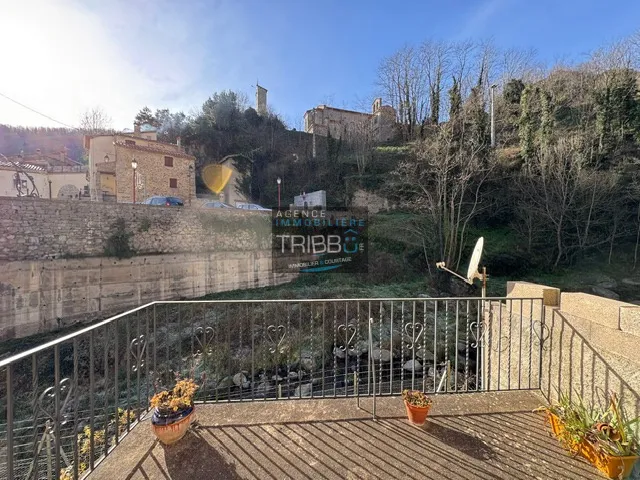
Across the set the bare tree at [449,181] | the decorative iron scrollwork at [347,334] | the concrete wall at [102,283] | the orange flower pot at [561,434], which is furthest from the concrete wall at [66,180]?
the orange flower pot at [561,434]

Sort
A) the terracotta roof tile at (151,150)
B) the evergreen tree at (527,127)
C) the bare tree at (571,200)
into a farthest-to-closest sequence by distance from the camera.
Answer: the terracotta roof tile at (151,150), the evergreen tree at (527,127), the bare tree at (571,200)

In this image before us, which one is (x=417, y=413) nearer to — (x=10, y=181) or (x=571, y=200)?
(x=571, y=200)

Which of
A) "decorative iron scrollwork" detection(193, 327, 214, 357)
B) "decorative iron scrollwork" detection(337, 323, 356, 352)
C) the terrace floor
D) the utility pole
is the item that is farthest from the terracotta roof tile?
the utility pole

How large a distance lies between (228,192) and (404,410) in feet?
67.3

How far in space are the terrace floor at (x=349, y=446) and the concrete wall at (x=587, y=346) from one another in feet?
1.21

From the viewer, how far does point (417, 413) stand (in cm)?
199

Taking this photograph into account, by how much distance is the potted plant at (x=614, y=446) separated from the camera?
1.53 meters

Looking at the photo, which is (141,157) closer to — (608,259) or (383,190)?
(383,190)

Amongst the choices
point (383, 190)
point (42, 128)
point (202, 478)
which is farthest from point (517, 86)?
point (42, 128)

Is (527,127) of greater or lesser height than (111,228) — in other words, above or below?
above

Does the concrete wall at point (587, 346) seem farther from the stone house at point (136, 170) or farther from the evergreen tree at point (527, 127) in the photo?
the stone house at point (136, 170)

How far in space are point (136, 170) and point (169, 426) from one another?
16706mm

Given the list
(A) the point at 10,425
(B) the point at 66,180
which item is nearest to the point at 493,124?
(A) the point at 10,425

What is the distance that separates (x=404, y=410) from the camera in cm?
217
